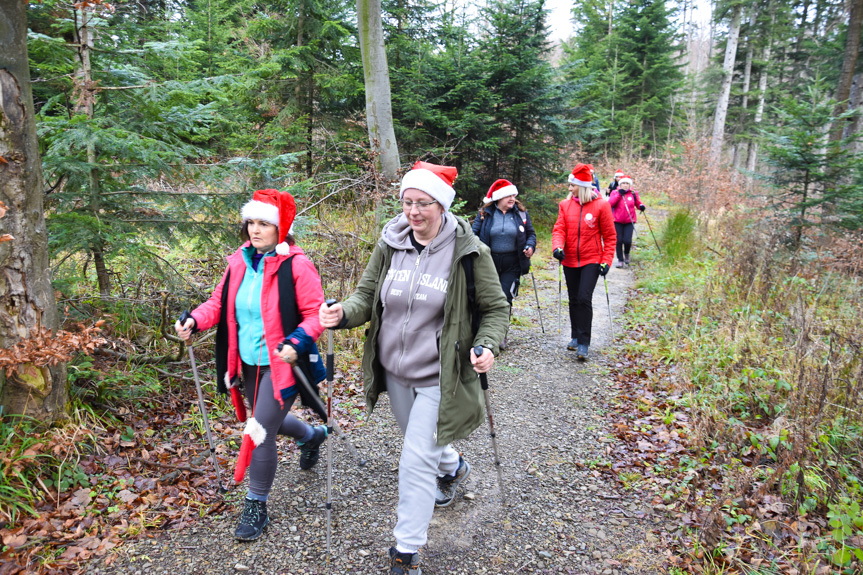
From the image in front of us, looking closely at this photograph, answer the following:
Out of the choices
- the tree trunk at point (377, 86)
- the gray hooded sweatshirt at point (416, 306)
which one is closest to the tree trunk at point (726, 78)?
the tree trunk at point (377, 86)

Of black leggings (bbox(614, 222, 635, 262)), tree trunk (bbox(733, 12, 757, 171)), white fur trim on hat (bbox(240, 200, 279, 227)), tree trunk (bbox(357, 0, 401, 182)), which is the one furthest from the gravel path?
tree trunk (bbox(733, 12, 757, 171))

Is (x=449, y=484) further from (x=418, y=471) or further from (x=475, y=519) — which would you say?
Result: (x=418, y=471)

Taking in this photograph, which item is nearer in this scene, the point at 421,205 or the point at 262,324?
the point at 421,205

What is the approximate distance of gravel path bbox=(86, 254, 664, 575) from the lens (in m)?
3.20

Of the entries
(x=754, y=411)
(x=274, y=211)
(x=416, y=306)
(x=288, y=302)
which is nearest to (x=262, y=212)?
(x=274, y=211)

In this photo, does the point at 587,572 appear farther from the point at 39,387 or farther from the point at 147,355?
the point at 147,355

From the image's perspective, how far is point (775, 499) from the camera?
141 inches

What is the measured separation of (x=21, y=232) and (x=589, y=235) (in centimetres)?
585

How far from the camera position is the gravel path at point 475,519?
3197 mm

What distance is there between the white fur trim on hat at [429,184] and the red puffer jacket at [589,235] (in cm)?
374

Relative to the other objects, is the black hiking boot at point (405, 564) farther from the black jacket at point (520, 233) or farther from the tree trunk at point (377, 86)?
the tree trunk at point (377, 86)

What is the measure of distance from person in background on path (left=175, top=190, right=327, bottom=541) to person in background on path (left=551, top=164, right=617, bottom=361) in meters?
4.07

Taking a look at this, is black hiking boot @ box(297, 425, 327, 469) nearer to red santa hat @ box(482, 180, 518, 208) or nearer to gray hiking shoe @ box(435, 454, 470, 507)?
gray hiking shoe @ box(435, 454, 470, 507)

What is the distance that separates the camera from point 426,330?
2.97 meters
